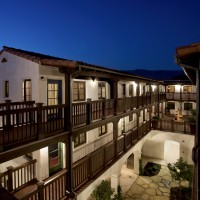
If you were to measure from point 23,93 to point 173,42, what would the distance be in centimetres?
20917

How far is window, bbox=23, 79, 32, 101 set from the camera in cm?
1116

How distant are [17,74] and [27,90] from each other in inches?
50.0

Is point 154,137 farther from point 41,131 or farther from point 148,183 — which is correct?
point 41,131

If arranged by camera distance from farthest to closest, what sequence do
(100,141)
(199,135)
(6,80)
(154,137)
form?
(154,137)
(100,141)
(6,80)
(199,135)

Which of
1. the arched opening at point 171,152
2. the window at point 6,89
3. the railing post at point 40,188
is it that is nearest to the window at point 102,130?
the window at point 6,89

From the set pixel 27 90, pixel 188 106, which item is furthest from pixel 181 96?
pixel 27 90

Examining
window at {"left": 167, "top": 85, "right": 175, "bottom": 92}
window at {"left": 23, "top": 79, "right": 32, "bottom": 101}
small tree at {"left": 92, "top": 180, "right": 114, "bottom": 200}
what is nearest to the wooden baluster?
window at {"left": 23, "top": 79, "right": 32, "bottom": 101}

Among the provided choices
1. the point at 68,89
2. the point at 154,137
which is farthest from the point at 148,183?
the point at 68,89

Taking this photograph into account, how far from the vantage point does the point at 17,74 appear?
11711mm

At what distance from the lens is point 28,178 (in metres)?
10.6

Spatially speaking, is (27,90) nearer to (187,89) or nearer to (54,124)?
(54,124)

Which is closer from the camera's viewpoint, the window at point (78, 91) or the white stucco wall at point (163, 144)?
the window at point (78, 91)

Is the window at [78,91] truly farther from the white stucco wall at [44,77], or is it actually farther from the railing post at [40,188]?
the railing post at [40,188]

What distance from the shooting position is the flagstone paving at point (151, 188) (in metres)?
17.0
